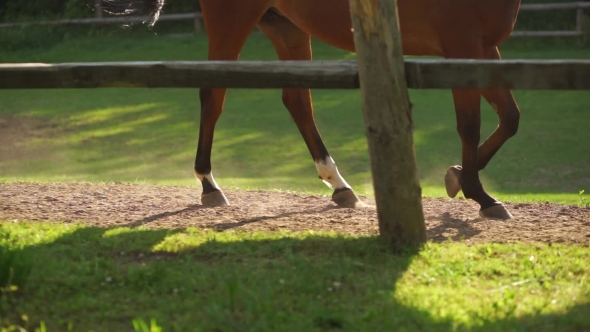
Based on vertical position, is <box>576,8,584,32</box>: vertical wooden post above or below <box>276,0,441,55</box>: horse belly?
below

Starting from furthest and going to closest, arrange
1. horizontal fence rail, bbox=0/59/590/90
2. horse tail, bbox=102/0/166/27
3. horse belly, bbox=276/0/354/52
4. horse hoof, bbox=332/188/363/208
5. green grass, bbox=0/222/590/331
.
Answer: horse tail, bbox=102/0/166/27 < horse hoof, bbox=332/188/363/208 < horse belly, bbox=276/0/354/52 < horizontal fence rail, bbox=0/59/590/90 < green grass, bbox=0/222/590/331

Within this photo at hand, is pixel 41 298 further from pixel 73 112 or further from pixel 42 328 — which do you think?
pixel 73 112

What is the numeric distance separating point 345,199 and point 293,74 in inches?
82.0

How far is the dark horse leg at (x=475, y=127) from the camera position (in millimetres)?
5172

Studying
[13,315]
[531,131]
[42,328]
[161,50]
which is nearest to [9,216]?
[13,315]

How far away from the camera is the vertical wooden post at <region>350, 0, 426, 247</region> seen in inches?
155

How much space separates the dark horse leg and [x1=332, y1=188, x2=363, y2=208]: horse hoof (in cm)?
82

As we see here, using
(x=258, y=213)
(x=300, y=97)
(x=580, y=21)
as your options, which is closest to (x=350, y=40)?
(x=300, y=97)

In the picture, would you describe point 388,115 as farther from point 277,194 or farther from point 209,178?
point 277,194

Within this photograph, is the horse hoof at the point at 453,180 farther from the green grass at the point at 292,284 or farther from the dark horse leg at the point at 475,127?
the green grass at the point at 292,284

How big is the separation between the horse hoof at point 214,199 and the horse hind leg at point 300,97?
827mm

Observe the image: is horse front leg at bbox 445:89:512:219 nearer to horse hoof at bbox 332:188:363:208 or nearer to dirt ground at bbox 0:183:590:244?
dirt ground at bbox 0:183:590:244

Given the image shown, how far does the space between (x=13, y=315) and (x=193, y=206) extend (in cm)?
281

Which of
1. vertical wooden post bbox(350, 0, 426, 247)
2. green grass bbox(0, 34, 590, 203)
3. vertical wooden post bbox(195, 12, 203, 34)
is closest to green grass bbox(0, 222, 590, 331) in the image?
vertical wooden post bbox(350, 0, 426, 247)
